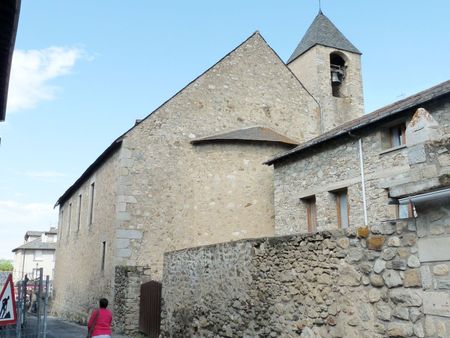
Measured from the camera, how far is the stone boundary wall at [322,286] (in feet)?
14.7

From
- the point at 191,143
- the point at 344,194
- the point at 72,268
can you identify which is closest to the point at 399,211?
the point at 344,194

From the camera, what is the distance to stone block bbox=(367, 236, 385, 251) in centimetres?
500

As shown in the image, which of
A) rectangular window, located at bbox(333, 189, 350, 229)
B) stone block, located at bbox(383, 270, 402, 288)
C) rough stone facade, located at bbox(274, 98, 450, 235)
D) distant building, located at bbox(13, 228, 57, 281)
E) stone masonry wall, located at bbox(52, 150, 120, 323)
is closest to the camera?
stone block, located at bbox(383, 270, 402, 288)

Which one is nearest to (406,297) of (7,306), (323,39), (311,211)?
(7,306)

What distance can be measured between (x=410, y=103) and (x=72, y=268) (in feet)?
54.5

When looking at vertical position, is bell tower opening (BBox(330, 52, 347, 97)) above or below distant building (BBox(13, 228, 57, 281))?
above

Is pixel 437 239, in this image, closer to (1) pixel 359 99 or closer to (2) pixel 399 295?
(2) pixel 399 295

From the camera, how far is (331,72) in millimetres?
20016

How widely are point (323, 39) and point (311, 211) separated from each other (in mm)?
10199

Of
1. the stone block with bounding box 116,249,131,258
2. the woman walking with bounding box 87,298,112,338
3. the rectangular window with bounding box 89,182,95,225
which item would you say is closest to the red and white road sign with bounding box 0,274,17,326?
the woman walking with bounding box 87,298,112,338

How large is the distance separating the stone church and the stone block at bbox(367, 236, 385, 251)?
27.4 ft

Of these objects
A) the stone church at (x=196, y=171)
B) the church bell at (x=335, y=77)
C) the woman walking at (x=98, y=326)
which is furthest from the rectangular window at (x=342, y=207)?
the church bell at (x=335, y=77)

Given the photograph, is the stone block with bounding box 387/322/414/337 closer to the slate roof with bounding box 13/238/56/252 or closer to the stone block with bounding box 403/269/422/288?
the stone block with bounding box 403/269/422/288

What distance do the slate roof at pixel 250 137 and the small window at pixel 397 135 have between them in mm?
5388
